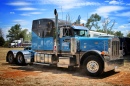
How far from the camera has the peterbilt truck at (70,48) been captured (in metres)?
10.7

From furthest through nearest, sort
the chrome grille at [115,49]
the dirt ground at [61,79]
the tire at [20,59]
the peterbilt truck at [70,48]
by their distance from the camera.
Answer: the tire at [20,59]
the chrome grille at [115,49]
the peterbilt truck at [70,48]
the dirt ground at [61,79]

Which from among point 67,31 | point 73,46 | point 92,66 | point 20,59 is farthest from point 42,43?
point 92,66

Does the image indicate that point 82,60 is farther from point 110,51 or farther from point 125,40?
point 125,40

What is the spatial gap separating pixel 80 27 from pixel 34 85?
19.2 feet

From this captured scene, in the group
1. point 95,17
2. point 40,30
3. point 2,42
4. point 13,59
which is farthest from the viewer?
point 95,17

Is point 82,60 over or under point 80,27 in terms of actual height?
under

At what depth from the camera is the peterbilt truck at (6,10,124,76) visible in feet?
35.2

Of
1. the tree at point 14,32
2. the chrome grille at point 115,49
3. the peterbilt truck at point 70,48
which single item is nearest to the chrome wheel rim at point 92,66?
the peterbilt truck at point 70,48

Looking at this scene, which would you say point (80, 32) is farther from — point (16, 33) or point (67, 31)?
point (16, 33)

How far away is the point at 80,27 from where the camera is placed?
1299 centimetres

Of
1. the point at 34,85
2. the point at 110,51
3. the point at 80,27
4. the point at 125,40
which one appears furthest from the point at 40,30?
the point at 125,40

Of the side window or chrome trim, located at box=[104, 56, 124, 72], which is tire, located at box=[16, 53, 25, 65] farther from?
chrome trim, located at box=[104, 56, 124, 72]

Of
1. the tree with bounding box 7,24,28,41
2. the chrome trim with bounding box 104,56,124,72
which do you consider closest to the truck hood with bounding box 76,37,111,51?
the chrome trim with bounding box 104,56,124,72

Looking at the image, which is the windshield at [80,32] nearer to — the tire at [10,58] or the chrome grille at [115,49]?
the chrome grille at [115,49]
